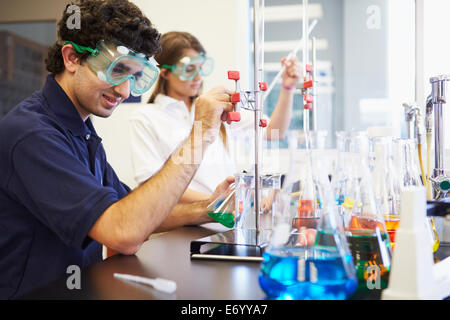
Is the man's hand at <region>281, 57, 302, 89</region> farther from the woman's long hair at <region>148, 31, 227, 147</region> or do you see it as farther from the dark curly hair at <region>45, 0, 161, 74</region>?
the woman's long hair at <region>148, 31, 227, 147</region>

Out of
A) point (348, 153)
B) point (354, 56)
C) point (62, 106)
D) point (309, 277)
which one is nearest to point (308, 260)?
A: point (309, 277)

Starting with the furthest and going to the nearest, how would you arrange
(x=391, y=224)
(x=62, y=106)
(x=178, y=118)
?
(x=178, y=118), (x=62, y=106), (x=391, y=224)

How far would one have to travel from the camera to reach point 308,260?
0.64 m

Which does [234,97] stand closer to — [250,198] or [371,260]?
[250,198]

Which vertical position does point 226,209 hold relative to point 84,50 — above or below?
below

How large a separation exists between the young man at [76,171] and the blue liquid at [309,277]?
0.47 meters

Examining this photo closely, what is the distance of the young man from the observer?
103 cm

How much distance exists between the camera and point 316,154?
710mm

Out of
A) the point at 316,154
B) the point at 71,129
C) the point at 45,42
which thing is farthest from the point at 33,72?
the point at 316,154

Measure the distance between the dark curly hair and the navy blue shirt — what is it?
25cm

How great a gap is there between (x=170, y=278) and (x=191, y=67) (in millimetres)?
1578

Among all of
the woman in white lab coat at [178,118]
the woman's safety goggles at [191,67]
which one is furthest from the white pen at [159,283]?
the woman's safety goggles at [191,67]

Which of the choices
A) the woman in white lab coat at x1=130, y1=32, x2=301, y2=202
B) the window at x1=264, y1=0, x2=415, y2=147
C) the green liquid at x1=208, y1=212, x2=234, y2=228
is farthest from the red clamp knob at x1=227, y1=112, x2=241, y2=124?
the window at x1=264, y1=0, x2=415, y2=147

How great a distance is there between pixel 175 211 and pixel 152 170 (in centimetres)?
80
